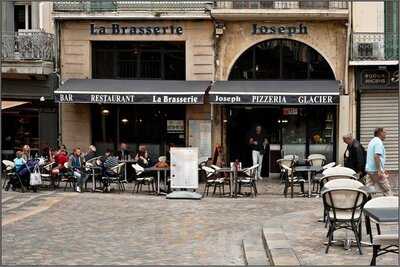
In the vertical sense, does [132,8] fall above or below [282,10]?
above

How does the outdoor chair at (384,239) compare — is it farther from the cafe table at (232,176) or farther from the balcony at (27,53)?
the balcony at (27,53)

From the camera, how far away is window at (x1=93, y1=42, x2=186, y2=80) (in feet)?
79.9

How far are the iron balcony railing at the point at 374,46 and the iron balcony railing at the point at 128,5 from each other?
5.04 meters

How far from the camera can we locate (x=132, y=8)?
79.2ft

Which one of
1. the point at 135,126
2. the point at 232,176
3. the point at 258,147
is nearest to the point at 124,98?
the point at 135,126

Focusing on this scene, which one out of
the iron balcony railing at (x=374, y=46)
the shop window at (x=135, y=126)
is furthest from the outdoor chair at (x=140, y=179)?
the iron balcony railing at (x=374, y=46)

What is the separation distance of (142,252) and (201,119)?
42.5 feet

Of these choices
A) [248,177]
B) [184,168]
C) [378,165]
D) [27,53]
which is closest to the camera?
[378,165]

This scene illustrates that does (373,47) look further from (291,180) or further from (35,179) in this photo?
(35,179)

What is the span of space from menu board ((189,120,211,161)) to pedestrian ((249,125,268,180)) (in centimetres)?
146

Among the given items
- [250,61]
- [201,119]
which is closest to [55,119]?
[201,119]

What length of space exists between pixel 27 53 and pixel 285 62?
874 cm

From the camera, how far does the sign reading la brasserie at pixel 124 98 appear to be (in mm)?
22500

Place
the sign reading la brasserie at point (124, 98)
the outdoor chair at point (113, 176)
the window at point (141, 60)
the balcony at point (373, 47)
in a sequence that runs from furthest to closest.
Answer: the window at point (141, 60) < the balcony at point (373, 47) < the sign reading la brasserie at point (124, 98) < the outdoor chair at point (113, 176)
